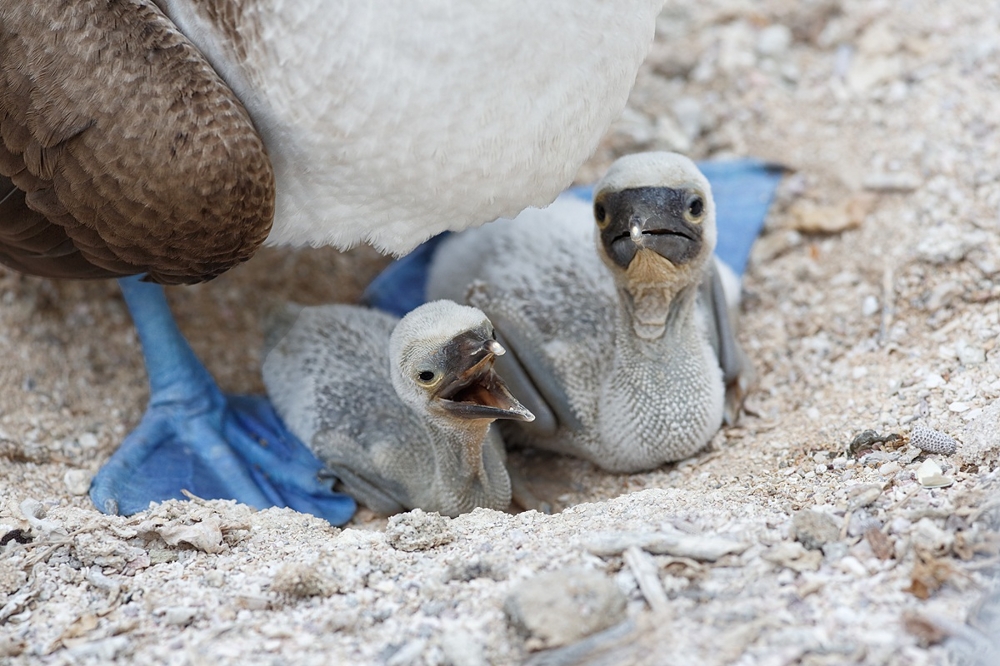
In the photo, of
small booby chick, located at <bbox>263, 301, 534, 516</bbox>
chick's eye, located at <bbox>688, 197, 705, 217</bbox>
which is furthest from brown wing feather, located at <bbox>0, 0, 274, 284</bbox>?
chick's eye, located at <bbox>688, 197, 705, 217</bbox>

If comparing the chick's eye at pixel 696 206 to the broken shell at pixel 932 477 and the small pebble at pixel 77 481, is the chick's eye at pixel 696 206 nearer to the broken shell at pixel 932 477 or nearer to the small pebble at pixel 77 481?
the broken shell at pixel 932 477

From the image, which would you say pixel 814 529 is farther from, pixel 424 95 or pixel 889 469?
pixel 424 95

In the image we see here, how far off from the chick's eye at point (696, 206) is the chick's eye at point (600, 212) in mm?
246

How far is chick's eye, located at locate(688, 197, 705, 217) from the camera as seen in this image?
305cm

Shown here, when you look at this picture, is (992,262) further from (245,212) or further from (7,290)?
(7,290)

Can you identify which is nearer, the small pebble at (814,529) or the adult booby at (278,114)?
the small pebble at (814,529)

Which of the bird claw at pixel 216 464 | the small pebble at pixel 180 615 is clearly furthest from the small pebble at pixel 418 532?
the bird claw at pixel 216 464

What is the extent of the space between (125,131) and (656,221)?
1.43m

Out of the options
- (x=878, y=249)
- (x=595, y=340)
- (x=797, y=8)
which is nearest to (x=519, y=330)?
(x=595, y=340)

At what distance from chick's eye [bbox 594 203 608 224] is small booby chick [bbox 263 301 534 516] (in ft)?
1.71

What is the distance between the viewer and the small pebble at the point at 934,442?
2.50 meters

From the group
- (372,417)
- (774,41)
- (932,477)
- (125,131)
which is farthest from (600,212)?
(774,41)

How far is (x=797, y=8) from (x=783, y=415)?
235cm

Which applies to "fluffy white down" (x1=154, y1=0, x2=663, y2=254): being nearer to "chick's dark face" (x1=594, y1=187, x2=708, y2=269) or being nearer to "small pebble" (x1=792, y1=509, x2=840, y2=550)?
"chick's dark face" (x1=594, y1=187, x2=708, y2=269)
